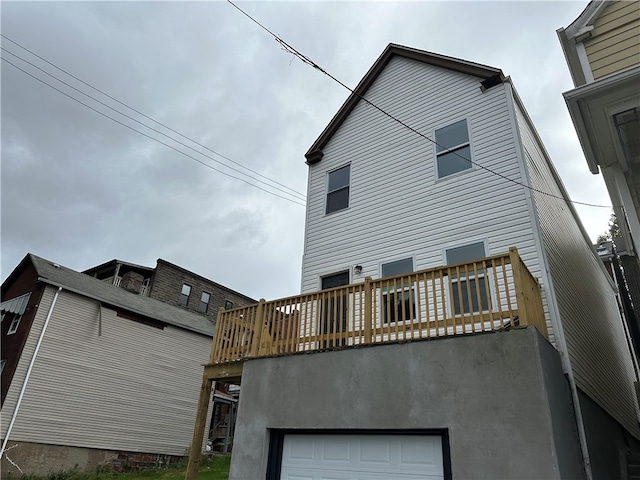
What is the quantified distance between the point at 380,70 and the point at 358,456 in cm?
951

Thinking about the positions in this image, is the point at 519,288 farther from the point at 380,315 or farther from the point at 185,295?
the point at 185,295

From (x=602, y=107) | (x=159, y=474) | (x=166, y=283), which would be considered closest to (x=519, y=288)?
(x=602, y=107)

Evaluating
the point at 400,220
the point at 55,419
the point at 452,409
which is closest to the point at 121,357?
the point at 55,419

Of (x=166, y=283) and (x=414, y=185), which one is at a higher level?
(x=166, y=283)

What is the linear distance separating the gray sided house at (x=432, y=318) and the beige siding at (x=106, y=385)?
9.66m

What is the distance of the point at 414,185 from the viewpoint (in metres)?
9.16

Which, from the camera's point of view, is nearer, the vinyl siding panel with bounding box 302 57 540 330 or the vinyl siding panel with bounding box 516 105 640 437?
the vinyl siding panel with bounding box 516 105 640 437

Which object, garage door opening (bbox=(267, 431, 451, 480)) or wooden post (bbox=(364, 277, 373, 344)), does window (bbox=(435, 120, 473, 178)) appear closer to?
wooden post (bbox=(364, 277, 373, 344))

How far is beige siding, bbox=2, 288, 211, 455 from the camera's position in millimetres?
13742

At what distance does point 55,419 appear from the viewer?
13.8m

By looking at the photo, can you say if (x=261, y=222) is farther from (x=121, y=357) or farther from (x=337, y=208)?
(x=337, y=208)

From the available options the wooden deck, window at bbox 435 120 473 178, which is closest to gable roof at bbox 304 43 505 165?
window at bbox 435 120 473 178

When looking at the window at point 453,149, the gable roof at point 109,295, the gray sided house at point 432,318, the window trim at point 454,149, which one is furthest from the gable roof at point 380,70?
the gable roof at point 109,295

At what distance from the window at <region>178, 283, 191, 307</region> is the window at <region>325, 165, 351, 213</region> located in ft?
61.1
